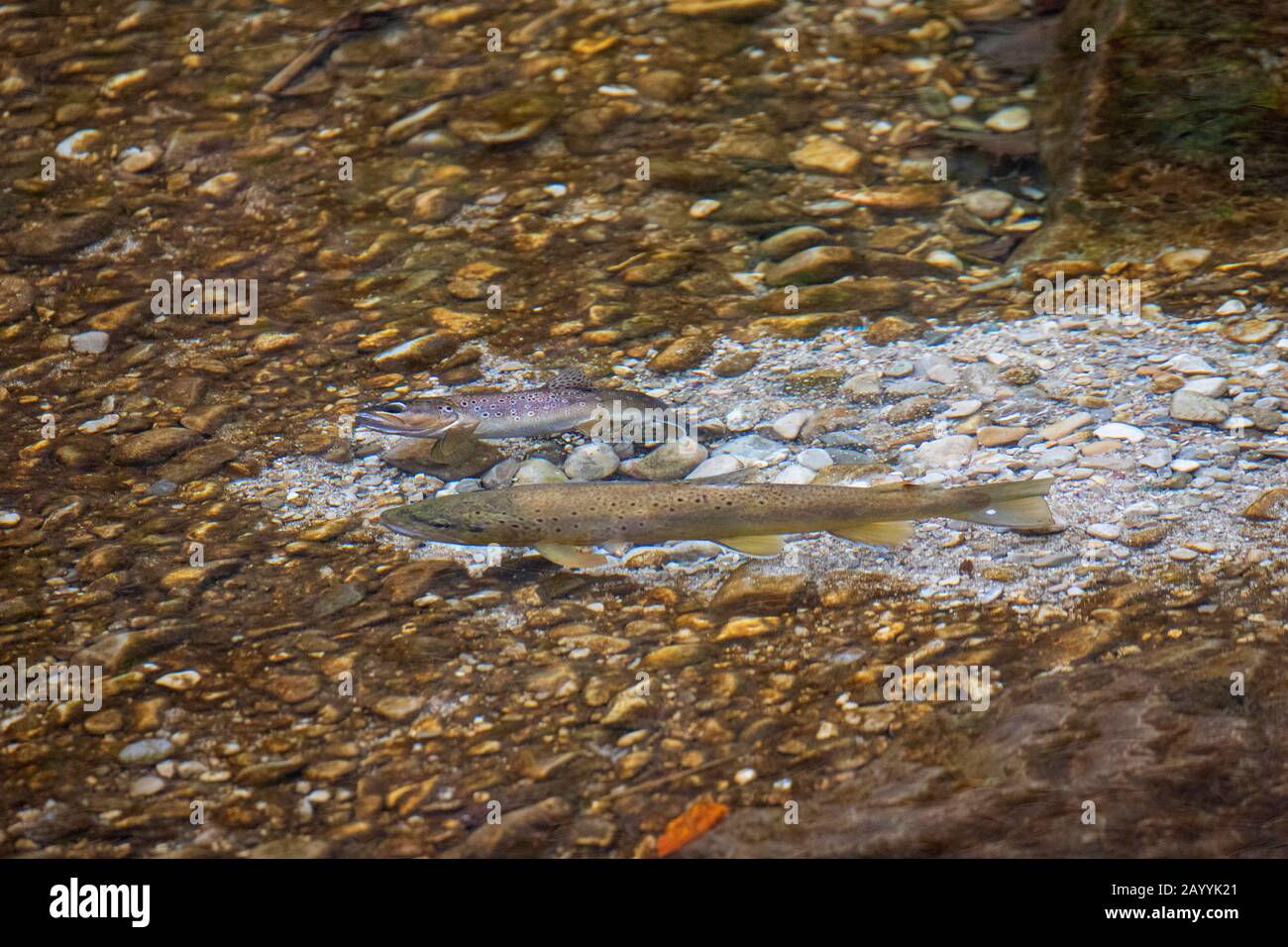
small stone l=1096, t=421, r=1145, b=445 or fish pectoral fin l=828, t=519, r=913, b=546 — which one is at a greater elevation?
small stone l=1096, t=421, r=1145, b=445

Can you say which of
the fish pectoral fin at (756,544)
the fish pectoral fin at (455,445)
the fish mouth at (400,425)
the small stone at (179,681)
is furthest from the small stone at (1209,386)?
the small stone at (179,681)

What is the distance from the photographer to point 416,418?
17.2ft

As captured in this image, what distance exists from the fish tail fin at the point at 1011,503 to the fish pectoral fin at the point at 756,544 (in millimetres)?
643

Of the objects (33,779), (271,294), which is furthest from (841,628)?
(271,294)

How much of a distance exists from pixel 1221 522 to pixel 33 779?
420 centimetres

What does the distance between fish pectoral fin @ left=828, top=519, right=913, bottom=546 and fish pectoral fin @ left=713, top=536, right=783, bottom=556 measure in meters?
0.28

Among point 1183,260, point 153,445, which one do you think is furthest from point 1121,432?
point 153,445

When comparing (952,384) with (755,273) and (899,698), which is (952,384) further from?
(899,698)

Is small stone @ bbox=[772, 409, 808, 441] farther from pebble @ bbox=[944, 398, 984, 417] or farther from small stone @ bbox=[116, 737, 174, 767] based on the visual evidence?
small stone @ bbox=[116, 737, 174, 767]

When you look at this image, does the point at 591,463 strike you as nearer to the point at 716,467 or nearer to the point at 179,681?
the point at 716,467

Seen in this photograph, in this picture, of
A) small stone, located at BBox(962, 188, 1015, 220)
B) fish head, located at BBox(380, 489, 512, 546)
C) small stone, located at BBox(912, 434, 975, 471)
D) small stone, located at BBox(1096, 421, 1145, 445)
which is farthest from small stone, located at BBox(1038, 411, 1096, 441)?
fish head, located at BBox(380, 489, 512, 546)

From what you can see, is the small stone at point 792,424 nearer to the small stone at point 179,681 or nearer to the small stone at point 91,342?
the small stone at point 179,681

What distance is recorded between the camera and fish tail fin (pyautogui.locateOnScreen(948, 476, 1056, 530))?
4242mm

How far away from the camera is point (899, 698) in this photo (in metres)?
3.82
